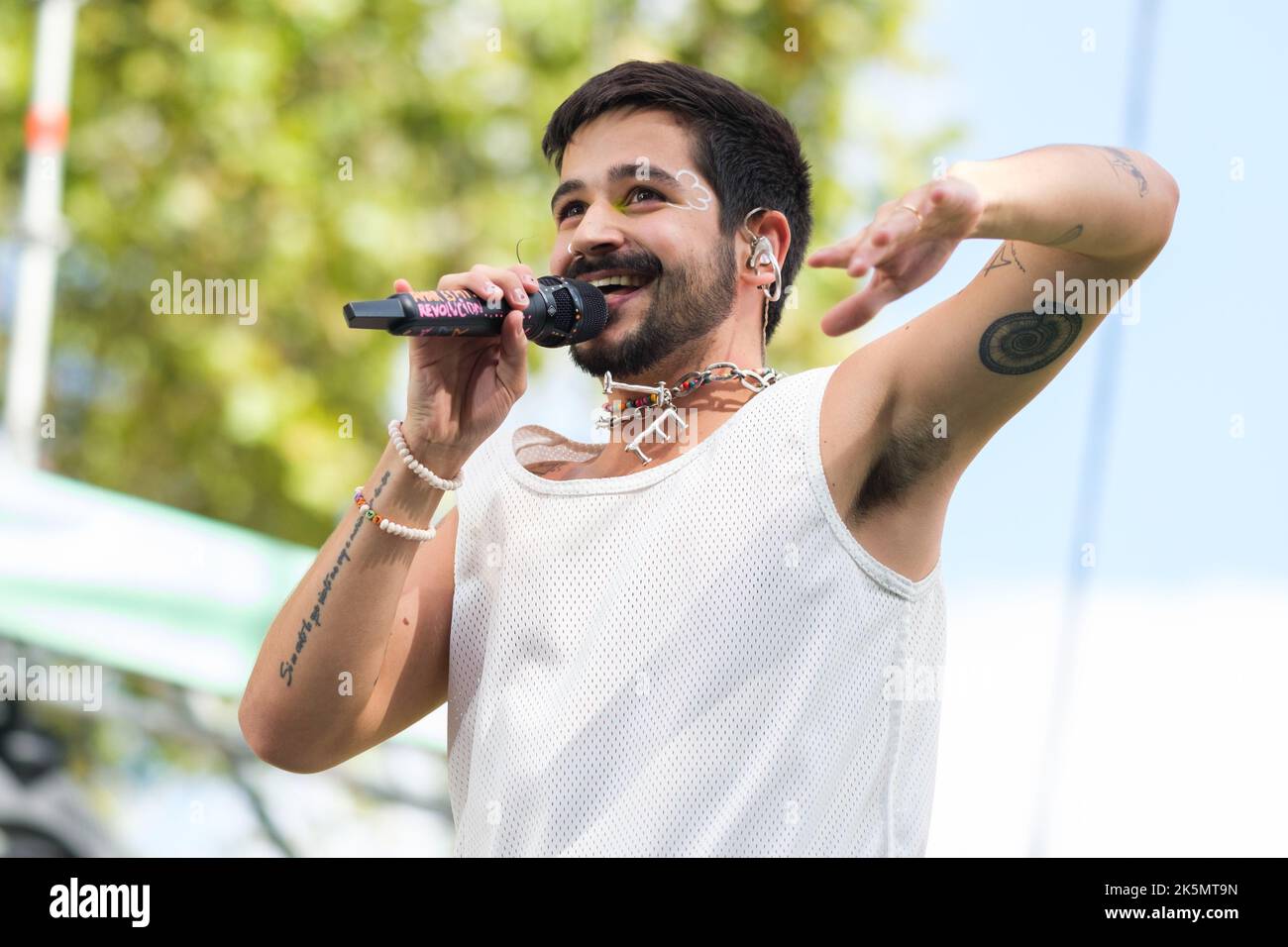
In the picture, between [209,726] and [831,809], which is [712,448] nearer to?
[831,809]

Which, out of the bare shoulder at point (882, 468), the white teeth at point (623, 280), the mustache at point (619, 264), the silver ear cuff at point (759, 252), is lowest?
the bare shoulder at point (882, 468)

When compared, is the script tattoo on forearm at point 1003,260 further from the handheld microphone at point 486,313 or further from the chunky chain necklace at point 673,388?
the handheld microphone at point 486,313

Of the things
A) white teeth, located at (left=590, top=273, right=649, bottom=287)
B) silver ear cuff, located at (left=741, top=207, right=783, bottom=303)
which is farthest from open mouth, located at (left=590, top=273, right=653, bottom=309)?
silver ear cuff, located at (left=741, top=207, right=783, bottom=303)

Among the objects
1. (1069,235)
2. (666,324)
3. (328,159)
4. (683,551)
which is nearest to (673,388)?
(666,324)

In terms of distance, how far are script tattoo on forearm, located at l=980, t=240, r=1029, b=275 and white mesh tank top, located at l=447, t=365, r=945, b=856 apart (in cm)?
29

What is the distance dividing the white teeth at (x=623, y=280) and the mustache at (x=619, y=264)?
0.01 meters

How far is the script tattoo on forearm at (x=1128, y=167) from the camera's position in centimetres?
176

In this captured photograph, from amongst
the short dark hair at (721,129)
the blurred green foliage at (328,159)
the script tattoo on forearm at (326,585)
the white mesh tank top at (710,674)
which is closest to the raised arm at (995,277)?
the white mesh tank top at (710,674)

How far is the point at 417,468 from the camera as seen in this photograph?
79.5 inches

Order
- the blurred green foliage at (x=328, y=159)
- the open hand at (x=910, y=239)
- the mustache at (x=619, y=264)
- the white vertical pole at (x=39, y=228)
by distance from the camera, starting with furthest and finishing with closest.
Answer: the blurred green foliage at (x=328, y=159)
the white vertical pole at (x=39, y=228)
the mustache at (x=619, y=264)
the open hand at (x=910, y=239)

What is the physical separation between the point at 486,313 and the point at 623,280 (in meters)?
0.35

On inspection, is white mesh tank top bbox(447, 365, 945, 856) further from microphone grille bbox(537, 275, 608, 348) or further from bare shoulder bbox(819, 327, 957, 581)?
microphone grille bbox(537, 275, 608, 348)

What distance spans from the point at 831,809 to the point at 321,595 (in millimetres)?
738
